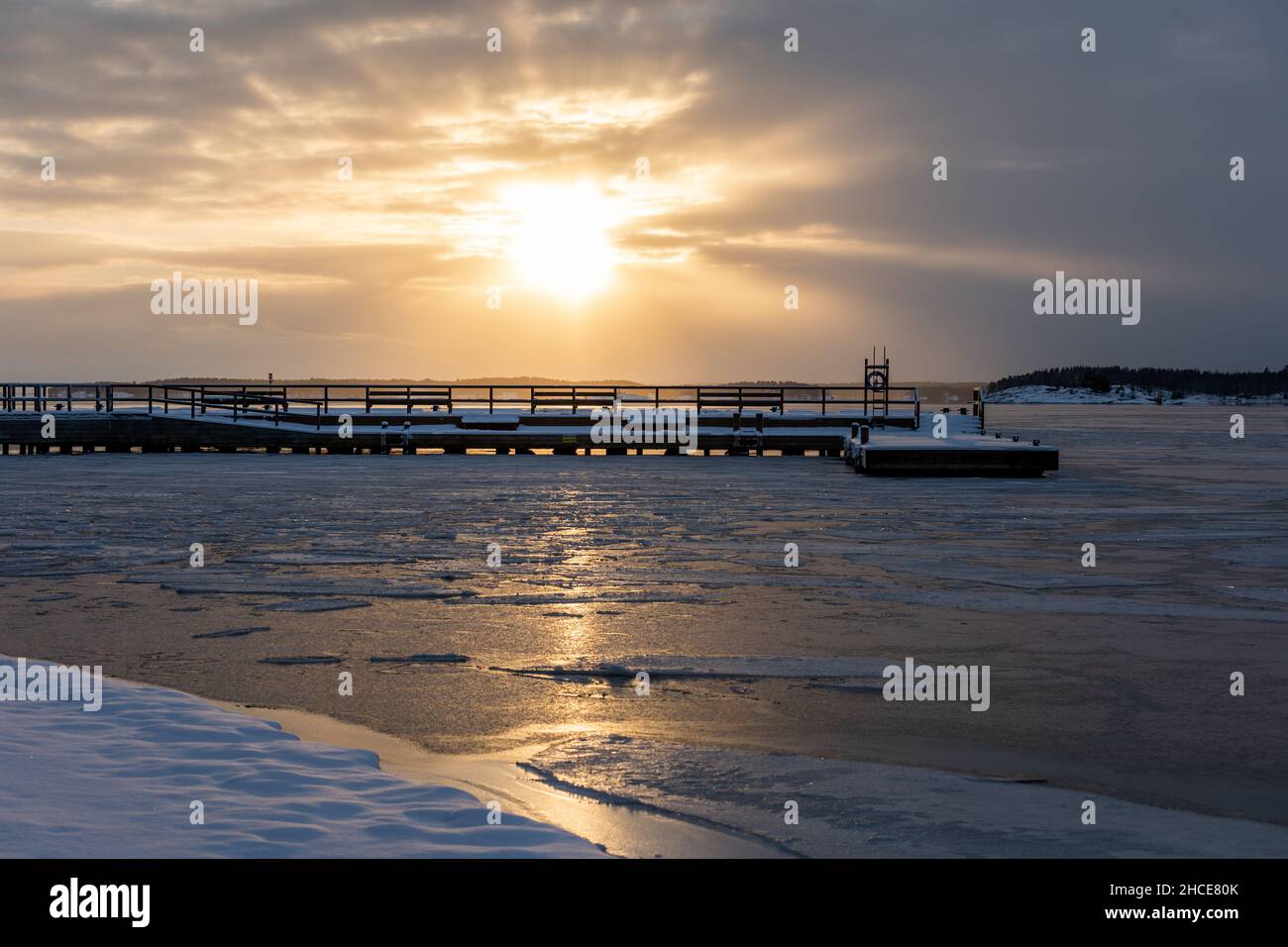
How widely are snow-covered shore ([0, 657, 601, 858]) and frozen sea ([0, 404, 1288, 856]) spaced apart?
665 millimetres

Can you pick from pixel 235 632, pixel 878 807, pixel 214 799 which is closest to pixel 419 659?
pixel 235 632

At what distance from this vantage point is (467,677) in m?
7.96

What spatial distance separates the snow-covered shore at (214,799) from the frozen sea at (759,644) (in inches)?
26.2

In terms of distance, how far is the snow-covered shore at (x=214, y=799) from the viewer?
15.4 feet

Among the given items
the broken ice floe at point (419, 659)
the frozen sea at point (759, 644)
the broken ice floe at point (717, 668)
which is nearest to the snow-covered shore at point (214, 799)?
the frozen sea at point (759, 644)

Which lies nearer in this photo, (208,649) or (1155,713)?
(1155,713)

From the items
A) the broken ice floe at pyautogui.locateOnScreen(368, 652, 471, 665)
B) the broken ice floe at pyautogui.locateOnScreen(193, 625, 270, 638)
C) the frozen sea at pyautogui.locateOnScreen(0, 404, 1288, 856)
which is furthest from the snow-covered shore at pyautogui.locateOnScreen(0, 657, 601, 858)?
the broken ice floe at pyautogui.locateOnScreen(193, 625, 270, 638)

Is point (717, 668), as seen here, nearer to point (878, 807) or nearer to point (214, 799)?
point (878, 807)

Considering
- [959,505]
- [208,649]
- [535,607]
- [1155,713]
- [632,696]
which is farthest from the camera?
[959,505]
